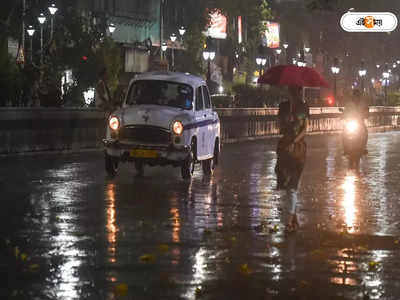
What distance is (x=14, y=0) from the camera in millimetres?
58906

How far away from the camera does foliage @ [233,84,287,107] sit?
61094 mm

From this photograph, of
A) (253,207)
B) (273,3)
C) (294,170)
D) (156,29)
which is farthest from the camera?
(273,3)

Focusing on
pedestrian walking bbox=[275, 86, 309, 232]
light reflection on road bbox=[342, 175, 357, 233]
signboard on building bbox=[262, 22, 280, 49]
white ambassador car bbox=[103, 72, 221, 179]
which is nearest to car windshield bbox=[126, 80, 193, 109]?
white ambassador car bbox=[103, 72, 221, 179]

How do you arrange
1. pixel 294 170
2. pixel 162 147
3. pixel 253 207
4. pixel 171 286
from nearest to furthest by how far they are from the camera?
pixel 171 286 → pixel 294 170 → pixel 253 207 → pixel 162 147

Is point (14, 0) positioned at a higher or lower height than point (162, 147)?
higher

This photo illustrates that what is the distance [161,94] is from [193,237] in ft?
31.1

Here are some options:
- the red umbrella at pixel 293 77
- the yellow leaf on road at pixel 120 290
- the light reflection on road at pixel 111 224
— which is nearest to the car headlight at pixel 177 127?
the light reflection on road at pixel 111 224

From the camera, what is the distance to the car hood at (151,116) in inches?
824

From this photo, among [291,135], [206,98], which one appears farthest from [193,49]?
[291,135]

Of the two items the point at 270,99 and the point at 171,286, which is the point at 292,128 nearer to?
the point at 171,286

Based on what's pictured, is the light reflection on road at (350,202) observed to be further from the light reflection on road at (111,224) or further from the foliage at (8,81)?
the foliage at (8,81)

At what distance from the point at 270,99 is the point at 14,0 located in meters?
13.7

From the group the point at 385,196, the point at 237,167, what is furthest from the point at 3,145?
the point at 385,196

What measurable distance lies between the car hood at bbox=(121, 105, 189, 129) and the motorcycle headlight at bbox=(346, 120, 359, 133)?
22.9 ft
